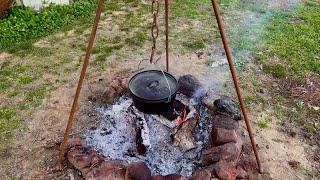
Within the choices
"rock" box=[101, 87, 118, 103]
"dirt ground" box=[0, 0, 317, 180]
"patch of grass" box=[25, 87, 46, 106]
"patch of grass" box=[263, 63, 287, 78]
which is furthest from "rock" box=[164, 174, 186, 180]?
"patch of grass" box=[263, 63, 287, 78]

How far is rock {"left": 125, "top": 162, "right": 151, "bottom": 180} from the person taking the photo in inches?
129

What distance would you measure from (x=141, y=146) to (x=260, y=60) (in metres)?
2.71

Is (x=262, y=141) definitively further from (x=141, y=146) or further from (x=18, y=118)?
(x=18, y=118)

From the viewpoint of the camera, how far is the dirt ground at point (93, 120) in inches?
148

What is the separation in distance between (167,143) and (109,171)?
79 centimetres

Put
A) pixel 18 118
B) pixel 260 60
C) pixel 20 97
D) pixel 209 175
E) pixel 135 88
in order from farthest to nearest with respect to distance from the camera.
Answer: pixel 260 60 < pixel 20 97 < pixel 18 118 < pixel 135 88 < pixel 209 175

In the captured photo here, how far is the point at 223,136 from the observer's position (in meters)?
3.73

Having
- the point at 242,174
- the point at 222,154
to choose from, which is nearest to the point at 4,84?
the point at 222,154

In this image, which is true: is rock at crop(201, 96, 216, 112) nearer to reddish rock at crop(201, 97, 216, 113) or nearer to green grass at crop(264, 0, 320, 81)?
reddish rock at crop(201, 97, 216, 113)

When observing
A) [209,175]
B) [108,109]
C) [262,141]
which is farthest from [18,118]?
[262,141]

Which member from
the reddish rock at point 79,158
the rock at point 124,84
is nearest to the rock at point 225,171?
the reddish rock at point 79,158

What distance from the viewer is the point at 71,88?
16.0ft

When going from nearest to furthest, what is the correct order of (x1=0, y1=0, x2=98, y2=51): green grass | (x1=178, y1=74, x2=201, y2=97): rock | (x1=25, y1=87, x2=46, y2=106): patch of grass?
(x1=178, y1=74, x2=201, y2=97): rock < (x1=25, y1=87, x2=46, y2=106): patch of grass < (x1=0, y1=0, x2=98, y2=51): green grass

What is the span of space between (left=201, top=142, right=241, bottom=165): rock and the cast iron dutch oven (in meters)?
0.65
